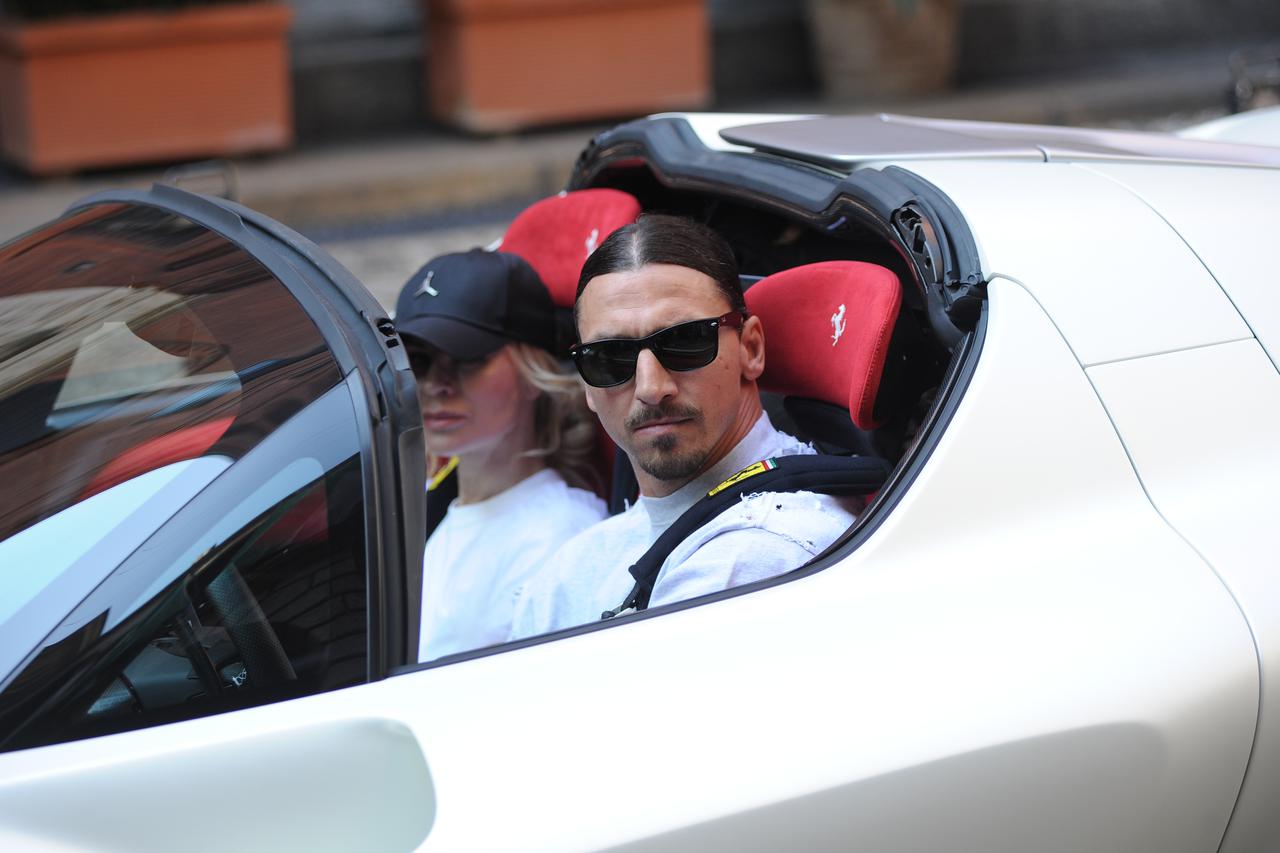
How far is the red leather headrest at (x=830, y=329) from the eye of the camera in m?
1.92

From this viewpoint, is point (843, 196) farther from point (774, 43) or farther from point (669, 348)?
point (774, 43)

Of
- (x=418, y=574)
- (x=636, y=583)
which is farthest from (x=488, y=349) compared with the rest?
(x=418, y=574)

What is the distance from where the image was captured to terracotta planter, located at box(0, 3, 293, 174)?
695 cm

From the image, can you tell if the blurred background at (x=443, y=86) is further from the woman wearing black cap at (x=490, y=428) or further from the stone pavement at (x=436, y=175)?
the woman wearing black cap at (x=490, y=428)

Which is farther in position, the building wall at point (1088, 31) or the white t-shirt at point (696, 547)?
the building wall at point (1088, 31)

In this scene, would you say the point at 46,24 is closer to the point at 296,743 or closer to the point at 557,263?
the point at 557,263

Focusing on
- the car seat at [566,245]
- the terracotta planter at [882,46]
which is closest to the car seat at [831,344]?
the car seat at [566,245]

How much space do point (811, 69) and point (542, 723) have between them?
839 centimetres

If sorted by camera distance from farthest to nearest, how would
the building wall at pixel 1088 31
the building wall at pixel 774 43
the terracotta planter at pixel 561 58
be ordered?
the building wall at pixel 1088 31 → the building wall at pixel 774 43 → the terracotta planter at pixel 561 58

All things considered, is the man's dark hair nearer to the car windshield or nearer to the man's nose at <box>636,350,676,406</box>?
the man's nose at <box>636,350,676,406</box>

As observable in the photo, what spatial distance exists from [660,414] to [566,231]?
32.5 inches

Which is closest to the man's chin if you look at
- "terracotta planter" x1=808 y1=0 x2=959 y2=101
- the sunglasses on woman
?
the sunglasses on woman

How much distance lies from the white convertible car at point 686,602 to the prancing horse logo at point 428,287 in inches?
22.0

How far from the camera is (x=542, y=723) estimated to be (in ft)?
4.61
